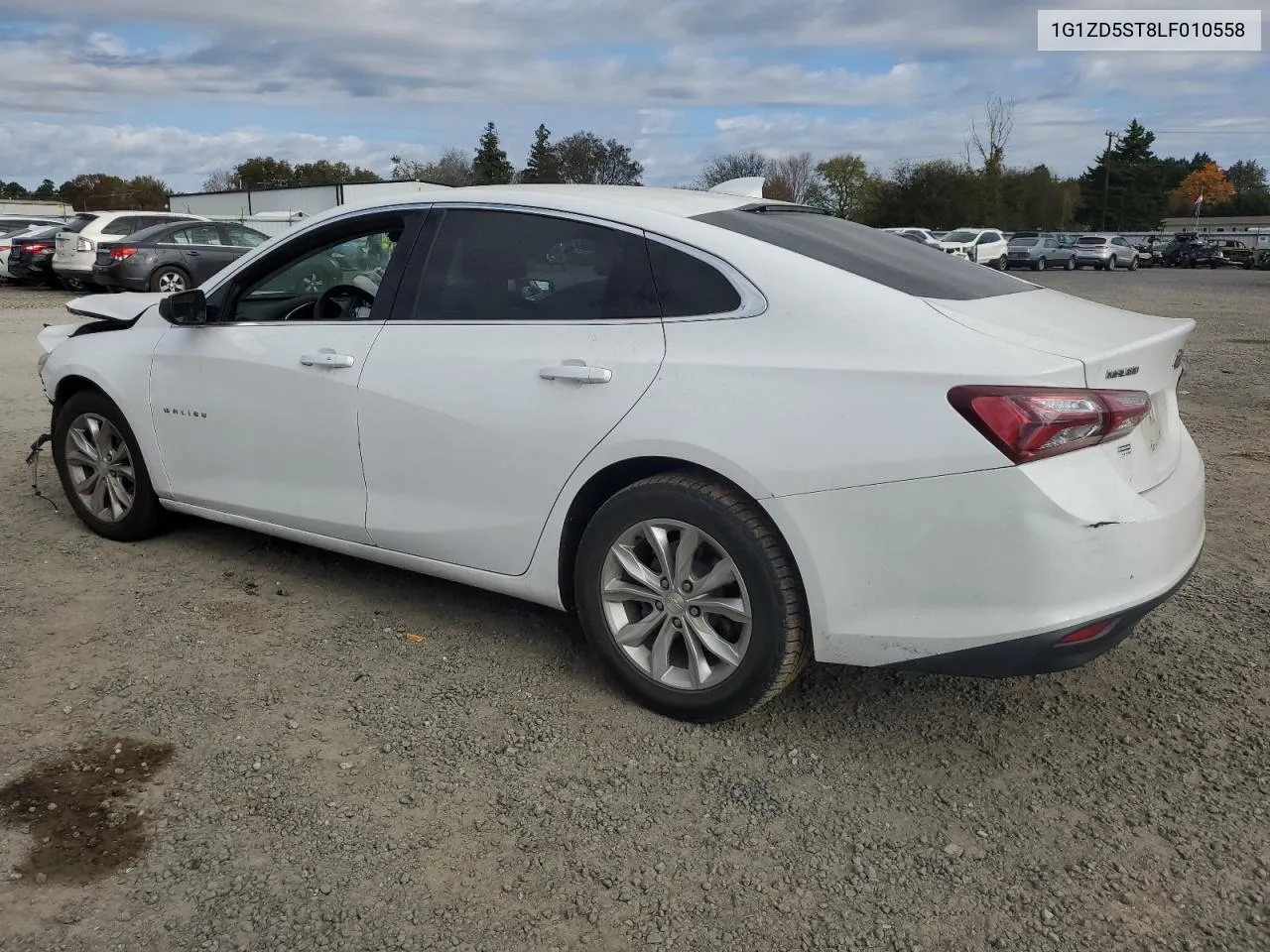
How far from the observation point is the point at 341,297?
4.32 metres

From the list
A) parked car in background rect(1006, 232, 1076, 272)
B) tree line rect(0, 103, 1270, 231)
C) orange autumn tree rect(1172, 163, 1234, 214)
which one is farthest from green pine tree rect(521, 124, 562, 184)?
orange autumn tree rect(1172, 163, 1234, 214)

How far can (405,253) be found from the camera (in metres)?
3.86

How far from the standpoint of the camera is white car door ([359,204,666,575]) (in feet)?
10.8

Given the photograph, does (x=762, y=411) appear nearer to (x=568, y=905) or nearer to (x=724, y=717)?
(x=724, y=717)

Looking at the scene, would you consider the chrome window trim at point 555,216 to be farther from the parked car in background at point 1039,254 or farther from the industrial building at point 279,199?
the parked car in background at point 1039,254

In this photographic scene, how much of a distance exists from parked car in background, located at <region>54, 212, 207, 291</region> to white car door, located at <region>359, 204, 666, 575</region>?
1687 cm

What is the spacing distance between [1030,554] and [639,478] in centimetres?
117

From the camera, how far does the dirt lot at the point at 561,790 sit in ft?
7.97

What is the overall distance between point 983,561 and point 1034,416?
0.39 metres

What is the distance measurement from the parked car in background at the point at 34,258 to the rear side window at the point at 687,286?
20.9m

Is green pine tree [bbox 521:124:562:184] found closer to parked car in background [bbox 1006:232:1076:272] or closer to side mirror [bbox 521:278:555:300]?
parked car in background [bbox 1006:232:1076:272]

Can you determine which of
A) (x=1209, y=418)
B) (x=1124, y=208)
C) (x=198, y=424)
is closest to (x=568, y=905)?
(x=198, y=424)

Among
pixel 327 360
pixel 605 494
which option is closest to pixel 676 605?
pixel 605 494

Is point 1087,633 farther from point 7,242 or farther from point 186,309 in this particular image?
point 7,242
